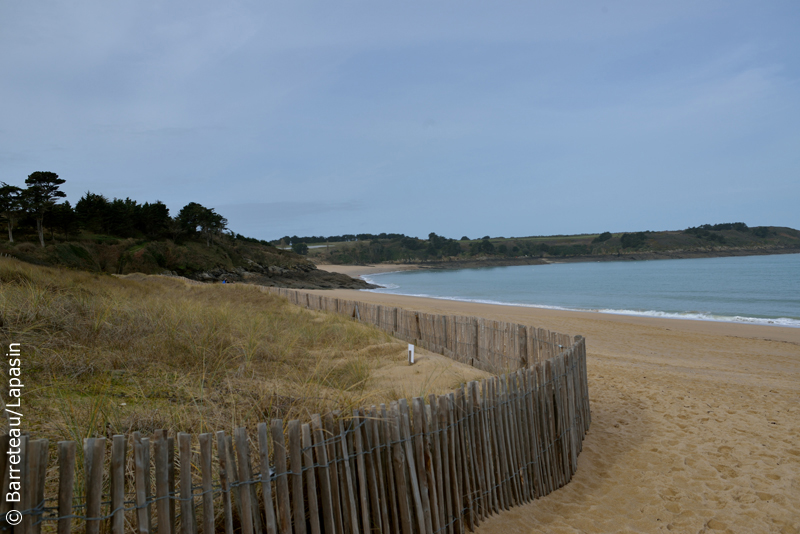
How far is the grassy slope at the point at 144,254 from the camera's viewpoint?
22.1 m

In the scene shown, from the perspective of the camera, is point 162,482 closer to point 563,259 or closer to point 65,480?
point 65,480

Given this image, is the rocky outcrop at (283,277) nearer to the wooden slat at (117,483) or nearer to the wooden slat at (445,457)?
the wooden slat at (445,457)

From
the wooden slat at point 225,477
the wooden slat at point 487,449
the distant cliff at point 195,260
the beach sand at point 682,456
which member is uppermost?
the distant cliff at point 195,260

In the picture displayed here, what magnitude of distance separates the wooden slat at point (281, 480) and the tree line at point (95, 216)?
99.5 ft

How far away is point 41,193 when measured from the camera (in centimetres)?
2828

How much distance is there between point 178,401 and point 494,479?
8.57 ft

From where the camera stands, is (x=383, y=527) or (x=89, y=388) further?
(x=89, y=388)

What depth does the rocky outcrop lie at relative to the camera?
37375mm

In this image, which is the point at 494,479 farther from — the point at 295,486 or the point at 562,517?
the point at 295,486

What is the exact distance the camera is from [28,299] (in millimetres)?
5602

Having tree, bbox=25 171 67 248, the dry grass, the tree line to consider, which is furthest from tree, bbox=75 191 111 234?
the dry grass

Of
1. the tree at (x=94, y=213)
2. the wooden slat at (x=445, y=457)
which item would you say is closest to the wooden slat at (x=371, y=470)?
the wooden slat at (x=445, y=457)

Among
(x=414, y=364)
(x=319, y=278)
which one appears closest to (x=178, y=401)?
(x=414, y=364)

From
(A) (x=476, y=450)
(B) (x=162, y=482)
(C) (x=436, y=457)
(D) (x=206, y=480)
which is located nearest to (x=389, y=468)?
(C) (x=436, y=457)
